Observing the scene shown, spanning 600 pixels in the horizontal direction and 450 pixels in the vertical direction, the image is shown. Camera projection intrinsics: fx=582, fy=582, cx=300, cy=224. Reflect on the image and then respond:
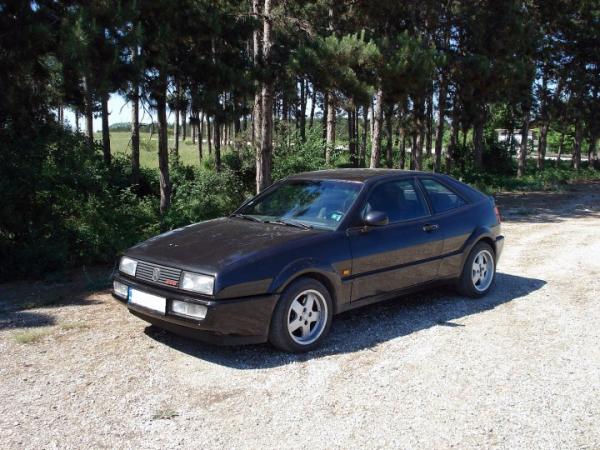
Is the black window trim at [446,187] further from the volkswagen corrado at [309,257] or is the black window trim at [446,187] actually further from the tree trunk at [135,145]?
the tree trunk at [135,145]

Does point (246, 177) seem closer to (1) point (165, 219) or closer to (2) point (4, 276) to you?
(1) point (165, 219)

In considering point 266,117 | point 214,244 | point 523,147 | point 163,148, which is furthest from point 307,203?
point 523,147

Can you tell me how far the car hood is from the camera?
465 cm

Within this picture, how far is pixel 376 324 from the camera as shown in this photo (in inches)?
225

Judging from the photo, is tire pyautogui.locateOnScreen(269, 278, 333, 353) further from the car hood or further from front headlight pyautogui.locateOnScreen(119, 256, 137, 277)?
front headlight pyautogui.locateOnScreen(119, 256, 137, 277)

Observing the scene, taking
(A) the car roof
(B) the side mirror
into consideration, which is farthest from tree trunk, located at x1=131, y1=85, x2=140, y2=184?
(B) the side mirror

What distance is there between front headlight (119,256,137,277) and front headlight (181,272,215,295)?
2.21ft

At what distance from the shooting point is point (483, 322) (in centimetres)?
582

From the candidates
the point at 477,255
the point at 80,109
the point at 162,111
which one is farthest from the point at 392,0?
the point at 477,255

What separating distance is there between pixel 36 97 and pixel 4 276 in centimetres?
335

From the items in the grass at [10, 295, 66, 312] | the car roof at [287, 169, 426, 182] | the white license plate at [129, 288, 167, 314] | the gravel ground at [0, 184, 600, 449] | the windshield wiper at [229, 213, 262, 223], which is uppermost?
the car roof at [287, 169, 426, 182]

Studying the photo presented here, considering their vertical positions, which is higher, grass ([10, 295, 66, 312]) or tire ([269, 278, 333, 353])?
tire ([269, 278, 333, 353])

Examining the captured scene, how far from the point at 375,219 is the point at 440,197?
1466 millimetres

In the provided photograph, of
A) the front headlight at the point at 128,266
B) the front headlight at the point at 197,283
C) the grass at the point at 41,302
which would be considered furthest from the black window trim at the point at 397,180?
the grass at the point at 41,302
